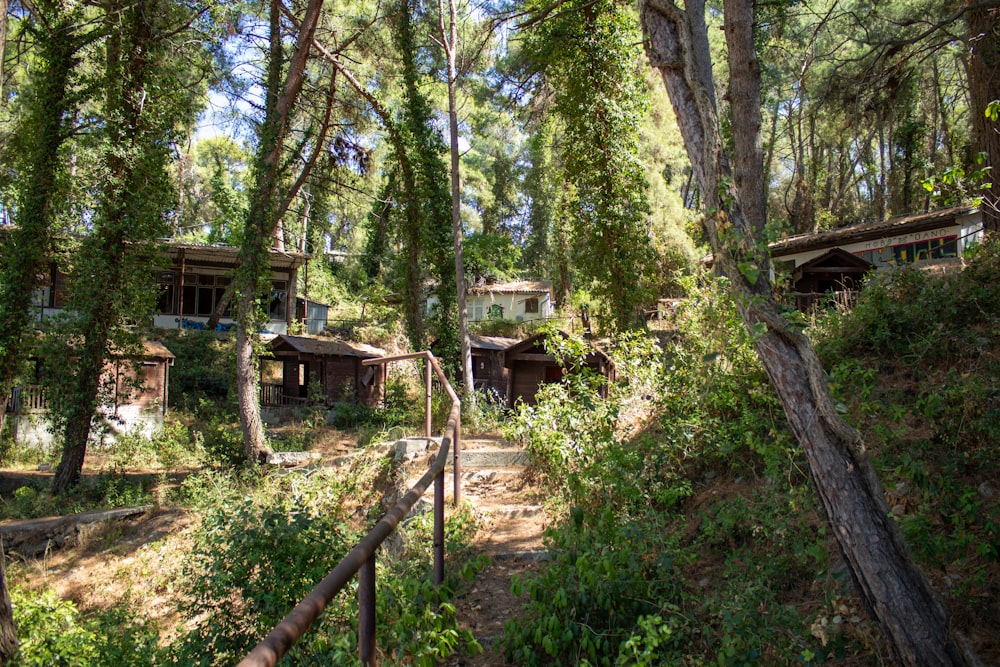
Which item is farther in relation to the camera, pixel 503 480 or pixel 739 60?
pixel 503 480

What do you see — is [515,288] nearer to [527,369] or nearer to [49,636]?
[527,369]

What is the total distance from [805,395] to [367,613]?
2.14 metres

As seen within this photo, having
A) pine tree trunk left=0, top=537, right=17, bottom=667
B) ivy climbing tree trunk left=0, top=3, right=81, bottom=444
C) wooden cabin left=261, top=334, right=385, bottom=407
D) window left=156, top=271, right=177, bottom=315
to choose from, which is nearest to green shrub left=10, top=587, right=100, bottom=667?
pine tree trunk left=0, top=537, right=17, bottom=667

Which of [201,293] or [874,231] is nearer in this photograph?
[874,231]

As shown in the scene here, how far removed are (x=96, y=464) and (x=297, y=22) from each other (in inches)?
419

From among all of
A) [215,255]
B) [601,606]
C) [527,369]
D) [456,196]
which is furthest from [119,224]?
[215,255]

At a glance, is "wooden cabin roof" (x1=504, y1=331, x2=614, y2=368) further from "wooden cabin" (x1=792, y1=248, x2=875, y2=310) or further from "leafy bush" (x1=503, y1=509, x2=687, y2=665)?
Answer: "leafy bush" (x1=503, y1=509, x2=687, y2=665)

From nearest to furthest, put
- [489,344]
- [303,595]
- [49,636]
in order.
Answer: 1. [303,595]
2. [49,636]
3. [489,344]

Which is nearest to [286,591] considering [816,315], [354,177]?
[816,315]

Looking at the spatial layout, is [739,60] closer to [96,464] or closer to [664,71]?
[664,71]

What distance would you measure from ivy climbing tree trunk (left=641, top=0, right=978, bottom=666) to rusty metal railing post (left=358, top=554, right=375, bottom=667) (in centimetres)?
189

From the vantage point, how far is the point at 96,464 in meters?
14.1

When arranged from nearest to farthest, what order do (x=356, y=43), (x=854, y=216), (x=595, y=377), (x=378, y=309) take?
1. (x=595, y=377)
2. (x=356, y=43)
3. (x=378, y=309)
4. (x=854, y=216)

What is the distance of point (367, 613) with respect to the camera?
6.47 ft
